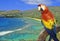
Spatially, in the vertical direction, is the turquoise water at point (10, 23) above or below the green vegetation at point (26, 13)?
below

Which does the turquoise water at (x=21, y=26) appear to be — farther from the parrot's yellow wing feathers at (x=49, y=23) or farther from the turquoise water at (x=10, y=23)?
the parrot's yellow wing feathers at (x=49, y=23)

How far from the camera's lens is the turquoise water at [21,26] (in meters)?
7.62

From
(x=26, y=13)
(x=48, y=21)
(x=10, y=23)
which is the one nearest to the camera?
(x=48, y=21)

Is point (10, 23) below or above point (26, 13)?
below

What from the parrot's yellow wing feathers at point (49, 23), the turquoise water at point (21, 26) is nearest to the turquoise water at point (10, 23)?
the turquoise water at point (21, 26)

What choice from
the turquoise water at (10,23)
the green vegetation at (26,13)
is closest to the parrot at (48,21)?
the green vegetation at (26,13)

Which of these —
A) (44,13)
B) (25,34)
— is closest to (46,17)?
(44,13)

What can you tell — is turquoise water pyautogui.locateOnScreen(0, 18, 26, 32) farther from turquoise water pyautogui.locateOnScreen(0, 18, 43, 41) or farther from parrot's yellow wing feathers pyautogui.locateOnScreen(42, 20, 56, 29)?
parrot's yellow wing feathers pyautogui.locateOnScreen(42, 20, 56, 29)

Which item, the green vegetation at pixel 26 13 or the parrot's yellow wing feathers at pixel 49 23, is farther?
the green vegetation at pixel 26 13

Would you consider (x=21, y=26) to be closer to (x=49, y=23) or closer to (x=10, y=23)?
(x=10, y=23)

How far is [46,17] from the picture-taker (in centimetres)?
741

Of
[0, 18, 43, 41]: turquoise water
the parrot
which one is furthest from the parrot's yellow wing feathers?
[0, 18, 43, 41]: turquoise water

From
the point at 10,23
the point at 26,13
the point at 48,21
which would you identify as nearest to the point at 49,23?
the point at 48,21

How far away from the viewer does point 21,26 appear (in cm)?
775
